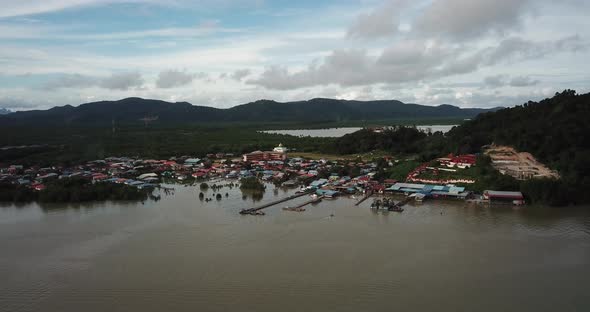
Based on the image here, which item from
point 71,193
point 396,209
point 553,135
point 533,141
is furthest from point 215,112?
point 396,209

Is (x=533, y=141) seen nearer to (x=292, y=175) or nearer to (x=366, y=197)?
(x=366, y=197)

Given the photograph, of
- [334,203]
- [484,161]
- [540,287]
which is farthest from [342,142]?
[540,287]

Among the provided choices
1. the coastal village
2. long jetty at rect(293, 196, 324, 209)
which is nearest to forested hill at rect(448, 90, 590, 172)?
the coastal village

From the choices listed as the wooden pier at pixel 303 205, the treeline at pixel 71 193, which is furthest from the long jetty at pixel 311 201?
the treeline at pixel 71 193

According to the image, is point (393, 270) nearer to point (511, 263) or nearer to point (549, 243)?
point (511, 263)

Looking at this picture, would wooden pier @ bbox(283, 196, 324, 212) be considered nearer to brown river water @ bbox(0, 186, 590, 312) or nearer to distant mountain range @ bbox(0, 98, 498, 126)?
brown river water @ bbox(0, 186, 590, 312)
